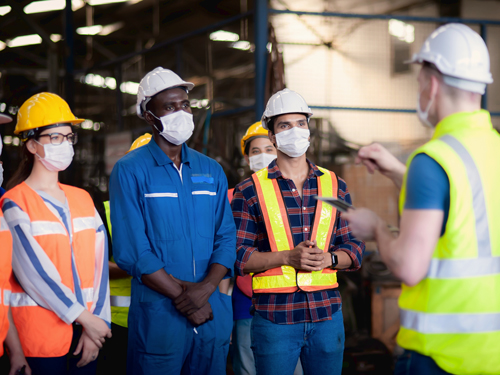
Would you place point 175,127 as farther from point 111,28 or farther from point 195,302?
point 111,28

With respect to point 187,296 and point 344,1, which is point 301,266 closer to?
point 187,296

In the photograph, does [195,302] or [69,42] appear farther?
[69,42]

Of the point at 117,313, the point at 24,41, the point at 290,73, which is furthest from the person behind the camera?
the point at 24,41

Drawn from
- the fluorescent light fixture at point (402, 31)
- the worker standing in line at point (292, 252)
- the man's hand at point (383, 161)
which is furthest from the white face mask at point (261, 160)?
the fluorescent light fixture at point (402, 31)

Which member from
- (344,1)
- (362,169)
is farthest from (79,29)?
(362,169)

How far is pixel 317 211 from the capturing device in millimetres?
2824

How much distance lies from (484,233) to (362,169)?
183 inches

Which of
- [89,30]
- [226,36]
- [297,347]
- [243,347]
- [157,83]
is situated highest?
[89,30]

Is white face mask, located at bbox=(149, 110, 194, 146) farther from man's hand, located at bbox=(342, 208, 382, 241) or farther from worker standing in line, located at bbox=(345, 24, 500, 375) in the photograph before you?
worker standing in line, located at bbox=(345, 24, 500, 375)

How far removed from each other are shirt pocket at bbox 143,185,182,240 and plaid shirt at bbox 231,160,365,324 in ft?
1.53

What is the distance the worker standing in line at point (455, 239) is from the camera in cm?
155

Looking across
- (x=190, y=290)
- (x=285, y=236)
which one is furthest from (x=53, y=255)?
(x=285, y=236)

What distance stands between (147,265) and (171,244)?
0.61 feet

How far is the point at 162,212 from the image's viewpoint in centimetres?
250
